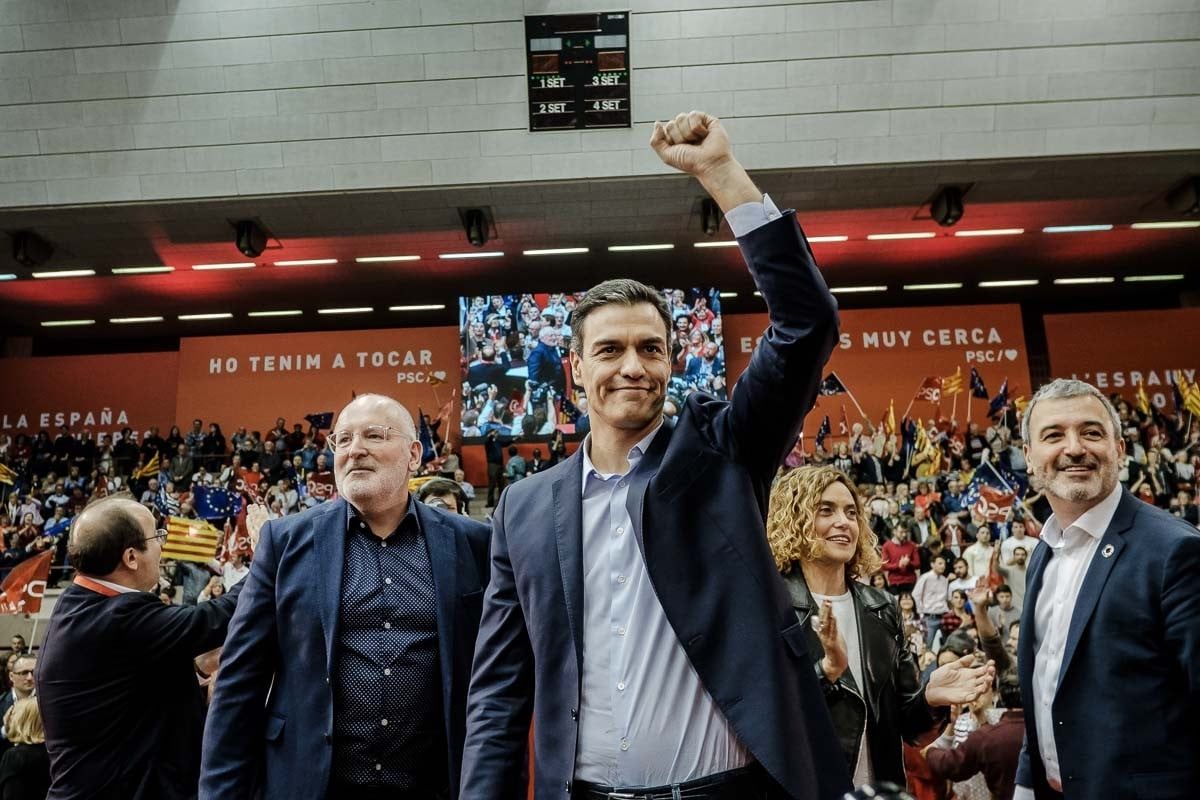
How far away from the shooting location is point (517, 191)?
47.4 ft

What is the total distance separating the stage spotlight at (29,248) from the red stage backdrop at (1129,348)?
60.9ft

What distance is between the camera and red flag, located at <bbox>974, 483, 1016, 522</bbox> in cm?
1098

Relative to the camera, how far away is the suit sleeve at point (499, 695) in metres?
1.75

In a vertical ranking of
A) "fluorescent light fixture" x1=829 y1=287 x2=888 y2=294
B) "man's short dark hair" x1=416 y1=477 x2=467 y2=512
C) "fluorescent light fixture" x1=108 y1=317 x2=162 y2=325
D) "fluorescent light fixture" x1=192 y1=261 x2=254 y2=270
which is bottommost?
"man's short dark hair" x1=416 y1=477 x2=467 y2=512

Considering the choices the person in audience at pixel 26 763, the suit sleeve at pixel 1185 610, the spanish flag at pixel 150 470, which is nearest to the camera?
the suit sleeve at pixel 1185 610

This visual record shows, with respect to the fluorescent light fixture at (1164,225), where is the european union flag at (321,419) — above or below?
below

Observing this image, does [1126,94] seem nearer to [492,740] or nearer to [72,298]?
[492,740]

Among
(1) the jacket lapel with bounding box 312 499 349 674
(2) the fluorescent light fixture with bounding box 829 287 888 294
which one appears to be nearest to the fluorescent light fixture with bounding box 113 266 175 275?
(2) the fluorescent light fixture with bounding box 829 287 888 294

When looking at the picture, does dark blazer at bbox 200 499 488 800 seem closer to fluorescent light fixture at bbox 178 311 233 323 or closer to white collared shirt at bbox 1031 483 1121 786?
white collared shirt at bbox 1031 483 1121 786

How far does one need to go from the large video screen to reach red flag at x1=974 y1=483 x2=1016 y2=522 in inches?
230

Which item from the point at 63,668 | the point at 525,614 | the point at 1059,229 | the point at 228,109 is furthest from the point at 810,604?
the point at 1059,229

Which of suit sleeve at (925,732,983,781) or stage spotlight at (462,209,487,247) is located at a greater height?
stage spotlight at (462,209,487,247)

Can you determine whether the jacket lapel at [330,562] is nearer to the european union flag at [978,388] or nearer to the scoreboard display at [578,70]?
the scoreboard display at [578,70]

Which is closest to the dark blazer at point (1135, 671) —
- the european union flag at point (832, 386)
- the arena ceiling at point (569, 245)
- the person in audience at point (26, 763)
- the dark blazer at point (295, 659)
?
the dark blazer at point (295, 659)
